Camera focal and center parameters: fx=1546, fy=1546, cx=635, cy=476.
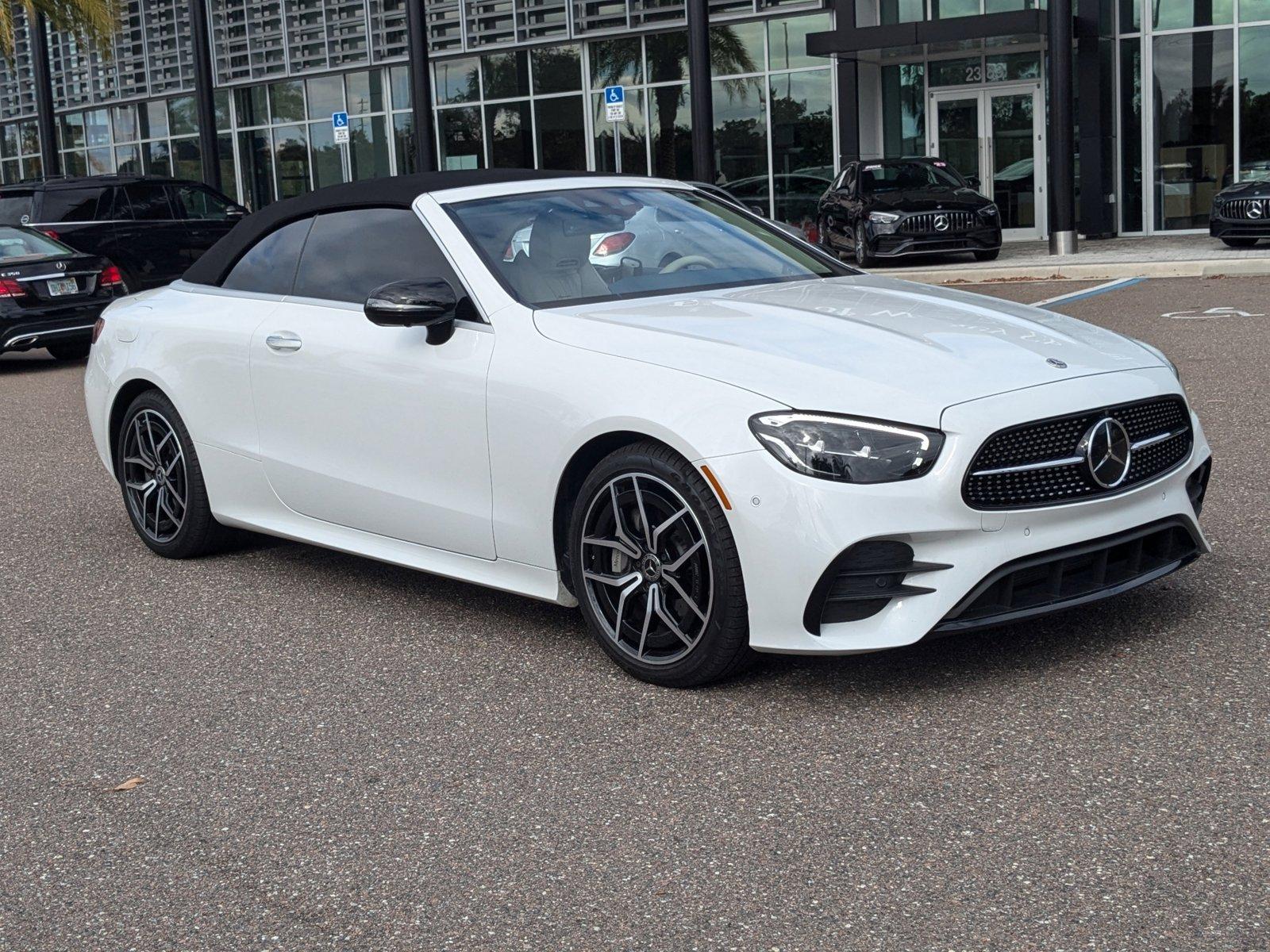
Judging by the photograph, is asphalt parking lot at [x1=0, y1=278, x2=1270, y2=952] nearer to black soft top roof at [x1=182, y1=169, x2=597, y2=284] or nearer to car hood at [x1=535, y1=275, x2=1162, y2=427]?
car hood at [x1=535, y1=275, x2=1162, y2=427]

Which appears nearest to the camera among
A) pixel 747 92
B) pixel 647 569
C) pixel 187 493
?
pixel 647 569

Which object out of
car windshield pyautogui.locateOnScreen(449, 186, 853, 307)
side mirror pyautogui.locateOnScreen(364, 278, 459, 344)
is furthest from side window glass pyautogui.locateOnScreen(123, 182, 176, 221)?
side mirror pyautogui.locateOnScreen(364, 278, 459, 344)

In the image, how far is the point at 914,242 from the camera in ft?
69.5

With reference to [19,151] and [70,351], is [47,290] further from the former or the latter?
A: [19,151]

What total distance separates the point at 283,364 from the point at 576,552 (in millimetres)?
1631

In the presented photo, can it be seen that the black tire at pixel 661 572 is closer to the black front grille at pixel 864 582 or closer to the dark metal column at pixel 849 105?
the black front grille at pixel 864 582

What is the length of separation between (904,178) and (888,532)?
18.9m

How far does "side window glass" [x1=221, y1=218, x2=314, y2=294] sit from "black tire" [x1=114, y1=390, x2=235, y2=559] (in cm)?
60

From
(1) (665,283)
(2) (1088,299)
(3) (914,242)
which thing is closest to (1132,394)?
(1) (665,283)

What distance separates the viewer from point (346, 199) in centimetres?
574

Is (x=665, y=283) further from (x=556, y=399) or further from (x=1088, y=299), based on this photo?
(x=1088, y=299)

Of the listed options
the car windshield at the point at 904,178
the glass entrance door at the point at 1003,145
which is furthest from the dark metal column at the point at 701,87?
the glass entrance door at the point at 1003,145

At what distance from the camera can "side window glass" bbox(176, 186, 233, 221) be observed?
19000 mm

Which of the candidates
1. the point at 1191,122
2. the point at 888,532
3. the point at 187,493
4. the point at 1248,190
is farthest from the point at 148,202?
the point at 888,532
